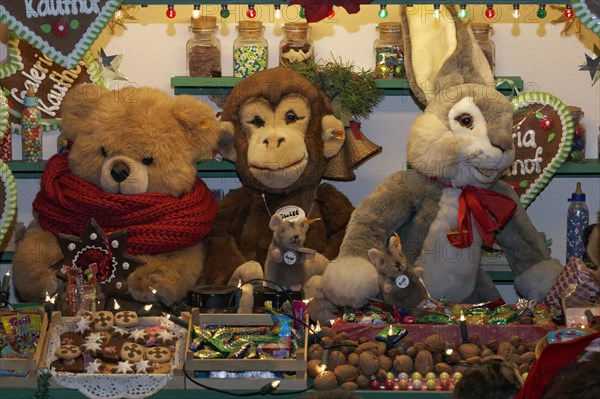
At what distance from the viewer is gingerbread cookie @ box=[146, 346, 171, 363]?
2809 millimetres

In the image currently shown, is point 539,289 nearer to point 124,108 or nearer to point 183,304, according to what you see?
point 183,304

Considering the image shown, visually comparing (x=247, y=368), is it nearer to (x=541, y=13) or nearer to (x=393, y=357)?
(x=393, y=357)

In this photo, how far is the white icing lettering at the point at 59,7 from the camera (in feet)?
9.47

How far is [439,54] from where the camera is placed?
3.55 metres

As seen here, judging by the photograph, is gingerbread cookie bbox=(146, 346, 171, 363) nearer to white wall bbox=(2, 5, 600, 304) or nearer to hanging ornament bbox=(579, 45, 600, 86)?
white wall bbox=(2, 5, 600, 304)

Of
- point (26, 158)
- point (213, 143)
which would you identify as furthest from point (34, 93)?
point (213, 143)

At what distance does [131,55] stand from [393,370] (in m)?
1.72

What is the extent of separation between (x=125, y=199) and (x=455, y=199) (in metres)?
1.00

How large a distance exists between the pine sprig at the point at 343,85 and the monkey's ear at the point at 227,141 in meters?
0.33

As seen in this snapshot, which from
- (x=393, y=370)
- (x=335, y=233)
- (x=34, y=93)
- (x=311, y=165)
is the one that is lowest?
(x=393, y=370)

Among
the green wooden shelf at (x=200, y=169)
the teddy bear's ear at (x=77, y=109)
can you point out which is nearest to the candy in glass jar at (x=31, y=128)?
the green wooden shelf at (x=200, y=169)

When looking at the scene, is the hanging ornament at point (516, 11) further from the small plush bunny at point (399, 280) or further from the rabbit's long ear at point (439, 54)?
the small plush bunny at point (399, 280)

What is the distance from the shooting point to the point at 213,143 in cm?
351

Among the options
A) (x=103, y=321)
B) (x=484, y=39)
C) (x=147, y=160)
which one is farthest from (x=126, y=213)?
(x=484, y=39)
